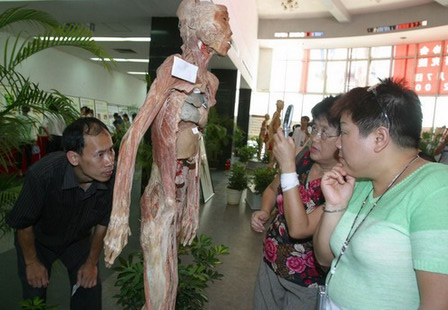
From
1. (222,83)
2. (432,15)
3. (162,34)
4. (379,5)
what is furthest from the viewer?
(379,5)

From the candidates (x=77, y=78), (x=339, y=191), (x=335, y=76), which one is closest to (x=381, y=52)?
(x=335, y=76)

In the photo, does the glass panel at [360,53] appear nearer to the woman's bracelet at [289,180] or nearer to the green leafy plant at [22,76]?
the green leafy plant at [22,76]

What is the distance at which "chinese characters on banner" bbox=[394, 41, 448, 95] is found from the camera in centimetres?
1414

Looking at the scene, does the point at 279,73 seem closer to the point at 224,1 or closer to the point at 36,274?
the point at 224,1

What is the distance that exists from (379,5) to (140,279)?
50.1 feet

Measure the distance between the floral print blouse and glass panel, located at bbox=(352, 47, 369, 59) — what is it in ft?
55.2

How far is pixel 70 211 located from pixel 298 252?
1.36 m

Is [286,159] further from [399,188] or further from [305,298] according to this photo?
[305,298]

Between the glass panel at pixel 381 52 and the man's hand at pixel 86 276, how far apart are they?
17065 millimetres

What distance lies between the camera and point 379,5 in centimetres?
1388

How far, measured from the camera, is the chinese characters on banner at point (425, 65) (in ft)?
46.4

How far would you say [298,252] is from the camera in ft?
5.90

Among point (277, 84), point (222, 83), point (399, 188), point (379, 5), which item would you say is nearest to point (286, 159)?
point (399, 188)

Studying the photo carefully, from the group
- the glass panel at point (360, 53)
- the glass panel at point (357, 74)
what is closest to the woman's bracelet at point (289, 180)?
the glass panel at point (357, 74)
